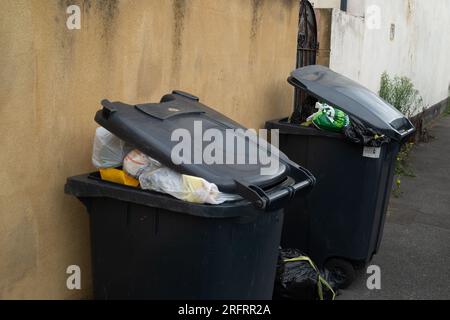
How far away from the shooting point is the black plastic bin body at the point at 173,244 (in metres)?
2.34

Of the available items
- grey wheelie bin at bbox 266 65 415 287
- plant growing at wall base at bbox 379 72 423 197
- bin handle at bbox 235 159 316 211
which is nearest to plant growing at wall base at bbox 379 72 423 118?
plant growing at wall base at bbox 379 72 423 197

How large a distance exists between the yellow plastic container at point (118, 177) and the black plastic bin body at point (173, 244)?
6 cm

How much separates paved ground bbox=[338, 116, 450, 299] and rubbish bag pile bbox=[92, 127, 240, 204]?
6.82 ft

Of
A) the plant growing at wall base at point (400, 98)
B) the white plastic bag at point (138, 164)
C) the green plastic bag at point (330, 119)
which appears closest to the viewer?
the white plastic bag at point (138, 164)

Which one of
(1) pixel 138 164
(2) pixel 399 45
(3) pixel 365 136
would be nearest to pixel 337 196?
(3) pixel 365 136

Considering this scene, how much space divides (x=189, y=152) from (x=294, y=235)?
6.02 feet

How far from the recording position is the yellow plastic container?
2535 mm

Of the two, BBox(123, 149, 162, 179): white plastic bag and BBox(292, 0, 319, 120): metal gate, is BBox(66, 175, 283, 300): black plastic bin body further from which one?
BBox(292, 0, 319, 120): metal gate

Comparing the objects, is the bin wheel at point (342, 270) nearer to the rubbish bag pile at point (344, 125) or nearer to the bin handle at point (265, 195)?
the rubbish bag pile at point (344, 125)

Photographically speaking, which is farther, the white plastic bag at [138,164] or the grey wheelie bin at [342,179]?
the grey wheelie bin at [342,179]

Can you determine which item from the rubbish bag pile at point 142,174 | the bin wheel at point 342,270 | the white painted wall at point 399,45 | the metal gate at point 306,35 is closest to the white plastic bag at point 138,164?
the rubbish bag pile at point 142,174

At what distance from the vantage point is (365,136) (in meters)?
3.66

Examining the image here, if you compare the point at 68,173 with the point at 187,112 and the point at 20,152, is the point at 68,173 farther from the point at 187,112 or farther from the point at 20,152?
the point at 187,112
